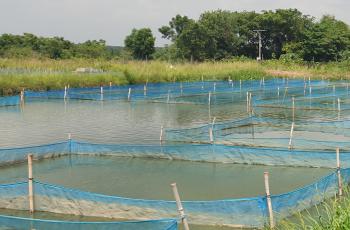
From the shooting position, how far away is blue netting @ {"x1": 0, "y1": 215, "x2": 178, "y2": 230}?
622 cm

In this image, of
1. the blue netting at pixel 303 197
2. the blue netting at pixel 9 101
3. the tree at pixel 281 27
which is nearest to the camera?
the blue netting at pixel 303 197

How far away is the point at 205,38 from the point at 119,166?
41357mm

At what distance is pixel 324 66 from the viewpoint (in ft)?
167

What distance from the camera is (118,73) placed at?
35594mm

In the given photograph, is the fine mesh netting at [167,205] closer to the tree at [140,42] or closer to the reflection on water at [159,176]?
the reflection on water at [159,176]

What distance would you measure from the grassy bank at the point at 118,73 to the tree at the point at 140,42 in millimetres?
12388

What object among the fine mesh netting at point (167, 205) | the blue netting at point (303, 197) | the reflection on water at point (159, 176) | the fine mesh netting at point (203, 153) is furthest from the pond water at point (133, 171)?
the blue netting at point (303, 197)

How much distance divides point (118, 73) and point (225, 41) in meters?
23.8

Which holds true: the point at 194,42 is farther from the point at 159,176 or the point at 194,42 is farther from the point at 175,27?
the point at 159,176

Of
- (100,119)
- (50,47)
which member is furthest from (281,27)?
(100,119)

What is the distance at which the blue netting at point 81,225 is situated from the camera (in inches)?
245

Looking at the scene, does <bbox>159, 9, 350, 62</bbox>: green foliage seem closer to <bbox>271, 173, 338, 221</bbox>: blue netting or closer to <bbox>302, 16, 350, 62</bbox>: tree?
<bbox>302, 16, 350, 62</bbox>: tree

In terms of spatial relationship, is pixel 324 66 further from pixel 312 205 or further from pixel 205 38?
pixel 312 205

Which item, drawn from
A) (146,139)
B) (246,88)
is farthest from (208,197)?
(246,88)
